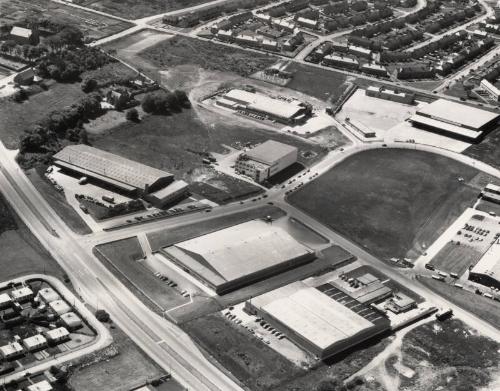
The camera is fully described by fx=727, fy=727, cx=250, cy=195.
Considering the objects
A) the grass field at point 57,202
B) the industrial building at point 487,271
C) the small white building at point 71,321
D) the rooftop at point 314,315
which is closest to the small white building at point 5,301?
the small white building at point 71,321

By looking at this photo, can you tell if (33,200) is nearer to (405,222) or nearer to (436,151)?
(405,222)

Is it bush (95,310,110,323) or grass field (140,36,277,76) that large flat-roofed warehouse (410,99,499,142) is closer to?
grass field (140,36,277,76)

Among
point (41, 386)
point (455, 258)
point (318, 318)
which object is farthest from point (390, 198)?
point (41, 386)

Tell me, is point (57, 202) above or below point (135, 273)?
above

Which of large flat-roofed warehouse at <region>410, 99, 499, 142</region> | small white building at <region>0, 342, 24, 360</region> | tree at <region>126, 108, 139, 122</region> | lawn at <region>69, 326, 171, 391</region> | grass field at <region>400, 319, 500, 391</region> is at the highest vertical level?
tree at <region>126, 108, 139, 122</region>

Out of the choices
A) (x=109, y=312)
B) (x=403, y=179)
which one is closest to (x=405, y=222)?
(x=403, y=179)

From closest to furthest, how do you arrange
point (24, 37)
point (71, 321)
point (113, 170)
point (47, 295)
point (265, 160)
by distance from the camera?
1. point (71, 321)
2. point (47, 295)
3. point (113, 170)
4. point (265, 160)
5. point (24, 37)

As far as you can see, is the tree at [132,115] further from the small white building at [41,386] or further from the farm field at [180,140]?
the small white building at [41,386]

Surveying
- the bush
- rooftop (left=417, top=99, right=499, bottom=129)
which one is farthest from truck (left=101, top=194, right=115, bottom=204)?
rooftop (left=417, top=99, right=499, bottom=129)

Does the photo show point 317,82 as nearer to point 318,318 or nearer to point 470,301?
point 470,301
